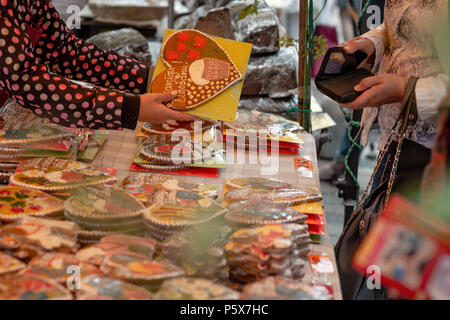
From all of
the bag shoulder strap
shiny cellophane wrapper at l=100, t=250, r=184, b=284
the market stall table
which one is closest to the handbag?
the bag shoulder strap

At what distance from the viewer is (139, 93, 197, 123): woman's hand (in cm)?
151

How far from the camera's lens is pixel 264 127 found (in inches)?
74.7

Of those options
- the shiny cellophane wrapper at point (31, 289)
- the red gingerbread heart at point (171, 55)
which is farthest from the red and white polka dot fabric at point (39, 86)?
the shiny cellophane wrapper at point (31, 289)

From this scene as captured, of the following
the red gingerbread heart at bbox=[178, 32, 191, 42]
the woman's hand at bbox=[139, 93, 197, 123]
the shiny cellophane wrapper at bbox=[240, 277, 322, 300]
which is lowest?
the shiny cellophane wrapper at bbox=[240, 277, 322, 300]

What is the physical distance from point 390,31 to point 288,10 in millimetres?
3723

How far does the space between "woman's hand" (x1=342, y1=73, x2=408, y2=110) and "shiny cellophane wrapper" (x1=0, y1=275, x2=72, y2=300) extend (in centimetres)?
97

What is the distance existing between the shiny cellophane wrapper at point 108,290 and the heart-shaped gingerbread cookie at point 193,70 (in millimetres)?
719

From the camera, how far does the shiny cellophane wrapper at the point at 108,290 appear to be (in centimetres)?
94

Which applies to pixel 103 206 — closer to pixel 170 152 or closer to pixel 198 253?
pixel 198 253

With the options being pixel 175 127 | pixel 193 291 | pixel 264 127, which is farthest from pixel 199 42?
pixel 193 291

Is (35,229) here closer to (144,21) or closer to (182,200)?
(182,200)

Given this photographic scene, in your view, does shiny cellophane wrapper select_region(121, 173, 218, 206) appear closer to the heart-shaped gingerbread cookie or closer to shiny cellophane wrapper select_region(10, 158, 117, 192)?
shiny cellophane wrapper select_region(10, 158, 117, 192)

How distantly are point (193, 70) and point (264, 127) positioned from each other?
39 cm

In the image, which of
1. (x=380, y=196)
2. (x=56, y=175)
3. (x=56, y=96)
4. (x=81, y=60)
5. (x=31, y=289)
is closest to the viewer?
(x=31, y=289)
